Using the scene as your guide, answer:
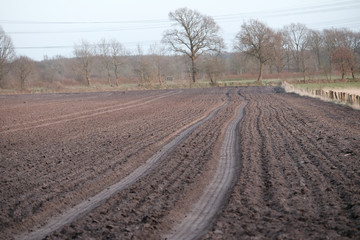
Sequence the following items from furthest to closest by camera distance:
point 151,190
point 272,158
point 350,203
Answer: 1. point 272,158
2. point 151,190
3. point 350,203

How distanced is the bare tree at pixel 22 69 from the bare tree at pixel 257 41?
1568 inches

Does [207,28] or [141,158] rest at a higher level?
[207,28]

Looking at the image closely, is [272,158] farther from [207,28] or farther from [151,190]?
[207,28]

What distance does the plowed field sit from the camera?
16.1ft

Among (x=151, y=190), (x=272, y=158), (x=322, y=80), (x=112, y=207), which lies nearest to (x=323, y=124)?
(x=272, y=158)

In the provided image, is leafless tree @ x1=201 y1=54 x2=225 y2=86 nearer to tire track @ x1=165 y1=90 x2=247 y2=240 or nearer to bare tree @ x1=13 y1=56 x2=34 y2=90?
bare tree @ x1=13 y1=56 x2=34 y2=90

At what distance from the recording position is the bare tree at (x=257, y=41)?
55.3 m

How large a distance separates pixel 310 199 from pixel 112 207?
11.6 ft

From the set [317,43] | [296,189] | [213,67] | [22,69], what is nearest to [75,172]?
[296,189]

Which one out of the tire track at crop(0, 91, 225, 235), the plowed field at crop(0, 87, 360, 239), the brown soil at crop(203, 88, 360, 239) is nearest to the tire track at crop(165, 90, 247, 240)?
the plowed field at crop(0, 87, 360, 239)

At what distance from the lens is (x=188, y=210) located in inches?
222

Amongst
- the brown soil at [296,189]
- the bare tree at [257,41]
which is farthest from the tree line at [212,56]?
the brown soil at [296,189]

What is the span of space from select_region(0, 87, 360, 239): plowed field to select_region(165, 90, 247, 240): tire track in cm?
2

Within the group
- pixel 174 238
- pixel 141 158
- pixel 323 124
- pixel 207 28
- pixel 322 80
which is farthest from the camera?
pixel 207 28
